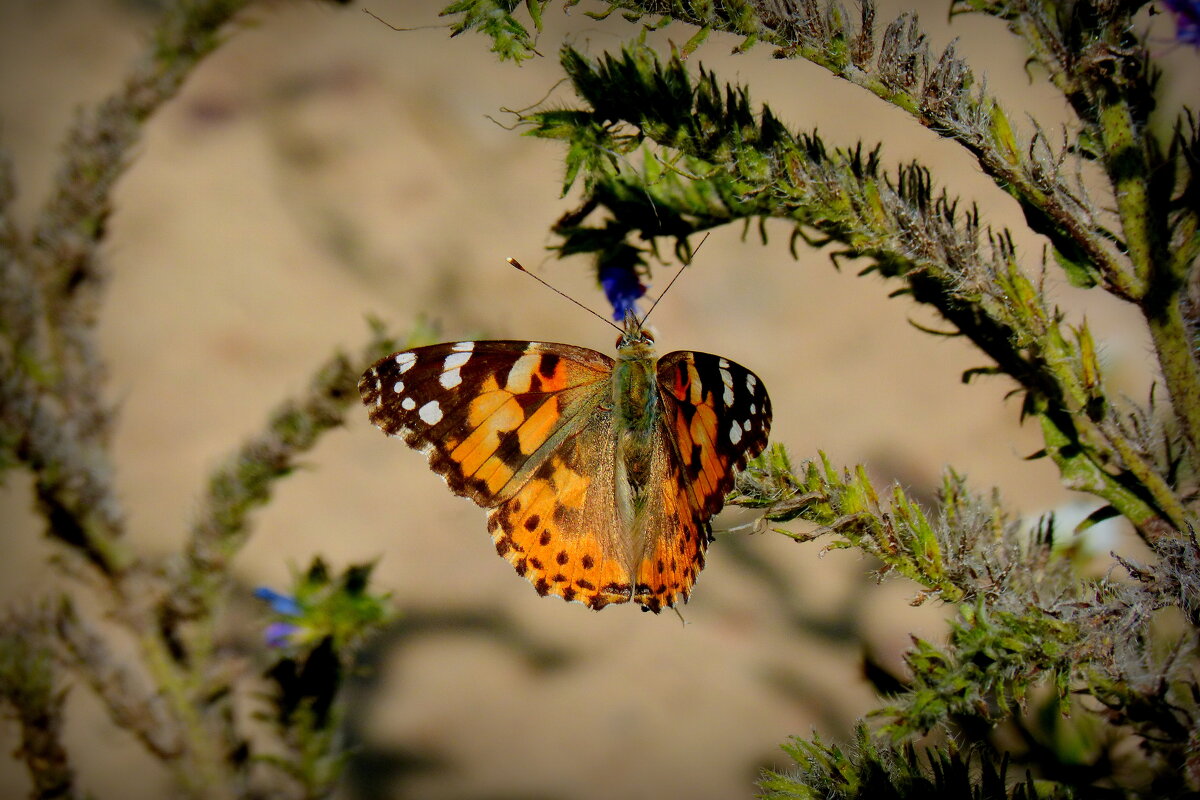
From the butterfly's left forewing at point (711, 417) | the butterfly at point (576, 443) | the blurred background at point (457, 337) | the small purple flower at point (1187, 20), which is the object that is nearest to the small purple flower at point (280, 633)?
the butterfly at point (576, 443)

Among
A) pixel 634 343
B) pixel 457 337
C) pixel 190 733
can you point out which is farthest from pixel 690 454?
pixel 457 337

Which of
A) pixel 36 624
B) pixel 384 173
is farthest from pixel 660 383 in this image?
pixel 384 173

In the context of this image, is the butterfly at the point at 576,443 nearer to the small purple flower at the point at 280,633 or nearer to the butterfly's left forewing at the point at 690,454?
the butterfly's left forewing at the point at 690,454

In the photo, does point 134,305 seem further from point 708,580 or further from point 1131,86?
point 1131,86

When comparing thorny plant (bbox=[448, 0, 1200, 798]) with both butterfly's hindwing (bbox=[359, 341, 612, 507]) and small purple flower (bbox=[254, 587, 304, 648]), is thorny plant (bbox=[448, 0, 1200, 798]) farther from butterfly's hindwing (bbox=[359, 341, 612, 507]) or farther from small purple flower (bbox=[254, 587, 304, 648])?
small purple flower (bbox=[254, 587, 304, 648])

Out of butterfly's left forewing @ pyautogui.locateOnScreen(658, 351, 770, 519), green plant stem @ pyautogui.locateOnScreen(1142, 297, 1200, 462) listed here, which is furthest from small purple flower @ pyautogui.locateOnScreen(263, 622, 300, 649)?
green plant stem @ pyautogui.locateOnScreen(1142, 297, 1200, 462)

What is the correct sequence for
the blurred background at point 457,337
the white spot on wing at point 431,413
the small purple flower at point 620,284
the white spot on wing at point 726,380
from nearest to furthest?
the small purple flower at point 620,284, the white spot on wing at point 726,380, the white spot on wing at point 431,413, the blurred background at point 457,337

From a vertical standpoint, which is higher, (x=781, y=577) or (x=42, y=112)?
(x=42, y=112)
